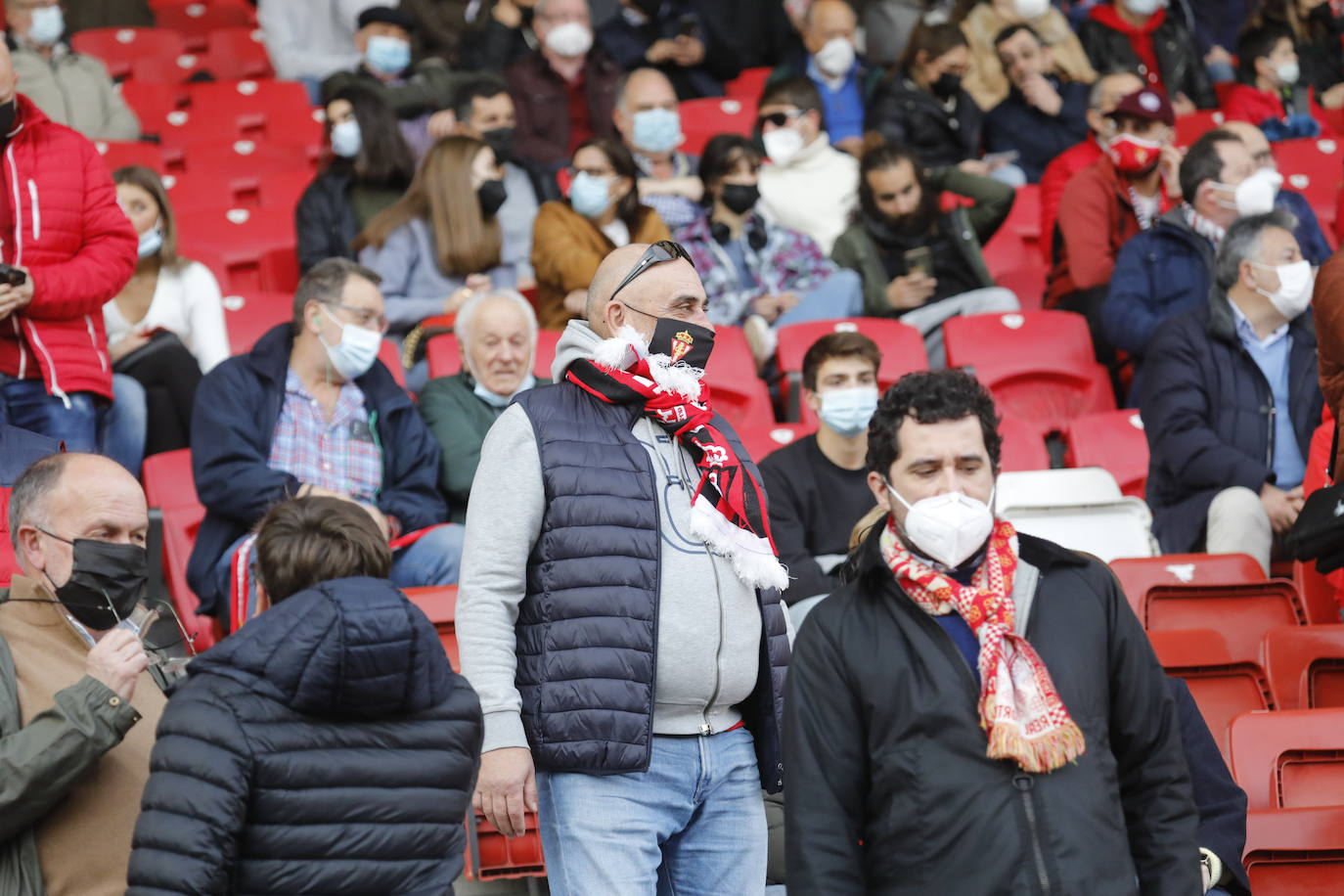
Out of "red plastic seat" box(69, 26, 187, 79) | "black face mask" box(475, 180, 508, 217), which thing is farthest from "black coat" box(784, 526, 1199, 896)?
"red plastic seat" box(69, 26, 187, 79)

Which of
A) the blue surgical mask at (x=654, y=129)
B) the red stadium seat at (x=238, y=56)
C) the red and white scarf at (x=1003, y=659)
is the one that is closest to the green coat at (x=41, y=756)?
the red and white scarf at (x=1003, y=659)

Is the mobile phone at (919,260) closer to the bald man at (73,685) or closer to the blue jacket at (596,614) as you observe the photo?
the blue jacket at (596,614)

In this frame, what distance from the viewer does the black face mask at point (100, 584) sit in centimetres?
308

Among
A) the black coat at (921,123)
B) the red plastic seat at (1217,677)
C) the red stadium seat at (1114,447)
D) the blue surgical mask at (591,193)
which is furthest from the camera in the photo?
the black coat at (921,123)

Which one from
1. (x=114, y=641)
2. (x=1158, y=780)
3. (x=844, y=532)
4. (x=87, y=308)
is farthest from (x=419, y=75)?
(x=1158, y=780)

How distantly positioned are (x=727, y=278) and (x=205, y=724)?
501cm

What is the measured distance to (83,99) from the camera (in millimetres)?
8297

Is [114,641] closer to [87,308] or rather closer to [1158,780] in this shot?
[1158,780]

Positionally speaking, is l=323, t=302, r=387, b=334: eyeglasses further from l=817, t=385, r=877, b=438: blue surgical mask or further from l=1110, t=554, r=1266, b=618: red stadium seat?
l=1110, t=554, r=1266, b=618: red stadium seat

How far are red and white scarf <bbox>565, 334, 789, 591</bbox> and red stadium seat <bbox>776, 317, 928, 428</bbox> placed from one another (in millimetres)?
3358

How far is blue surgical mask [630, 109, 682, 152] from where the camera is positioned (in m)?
7.81

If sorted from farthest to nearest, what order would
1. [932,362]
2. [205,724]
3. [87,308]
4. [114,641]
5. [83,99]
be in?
[83,99], [932,362], [87,308], [114,641], [205,724]

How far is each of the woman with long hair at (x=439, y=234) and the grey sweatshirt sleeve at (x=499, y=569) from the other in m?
3.84

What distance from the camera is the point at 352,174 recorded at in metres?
7.39
